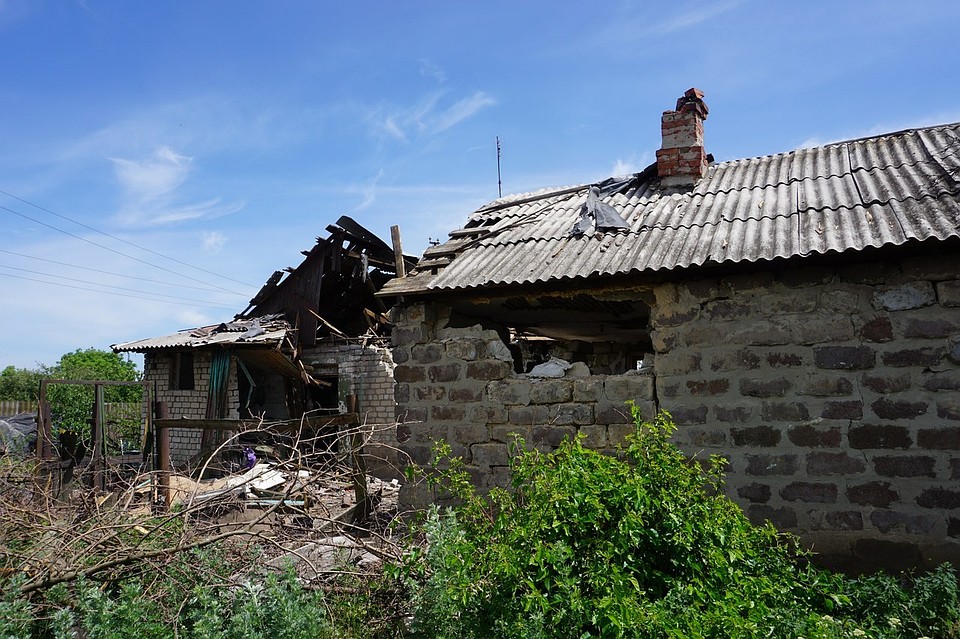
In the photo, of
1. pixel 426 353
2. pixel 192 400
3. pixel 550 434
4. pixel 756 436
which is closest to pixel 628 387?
pixel 550 434

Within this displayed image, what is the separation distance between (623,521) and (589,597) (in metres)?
0.40

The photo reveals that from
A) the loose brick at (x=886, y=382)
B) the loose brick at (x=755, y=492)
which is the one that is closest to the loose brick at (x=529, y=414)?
the loose brick at (x=755, y=492)

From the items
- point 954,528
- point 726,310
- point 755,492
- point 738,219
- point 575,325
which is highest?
point 738,219

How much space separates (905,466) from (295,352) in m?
11.0

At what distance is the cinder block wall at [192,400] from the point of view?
522 inches

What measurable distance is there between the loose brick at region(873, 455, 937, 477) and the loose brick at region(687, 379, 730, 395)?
1040mm

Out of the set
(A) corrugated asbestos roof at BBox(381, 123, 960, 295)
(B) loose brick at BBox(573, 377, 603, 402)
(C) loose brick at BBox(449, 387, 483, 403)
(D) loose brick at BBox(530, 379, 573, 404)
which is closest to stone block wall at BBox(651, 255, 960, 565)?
(A) corrugated asbestos roof at BBox(381, 123, 960, 295)

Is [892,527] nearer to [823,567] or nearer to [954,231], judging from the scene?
[823,567]

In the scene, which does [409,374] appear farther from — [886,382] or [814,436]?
[886,382]

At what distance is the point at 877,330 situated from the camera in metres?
4.40

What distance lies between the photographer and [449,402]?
576cm

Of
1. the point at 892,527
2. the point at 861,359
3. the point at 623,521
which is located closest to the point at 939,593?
the point at 892,527

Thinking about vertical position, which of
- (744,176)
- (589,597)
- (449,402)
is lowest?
(589,597)

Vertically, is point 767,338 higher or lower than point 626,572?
higher
